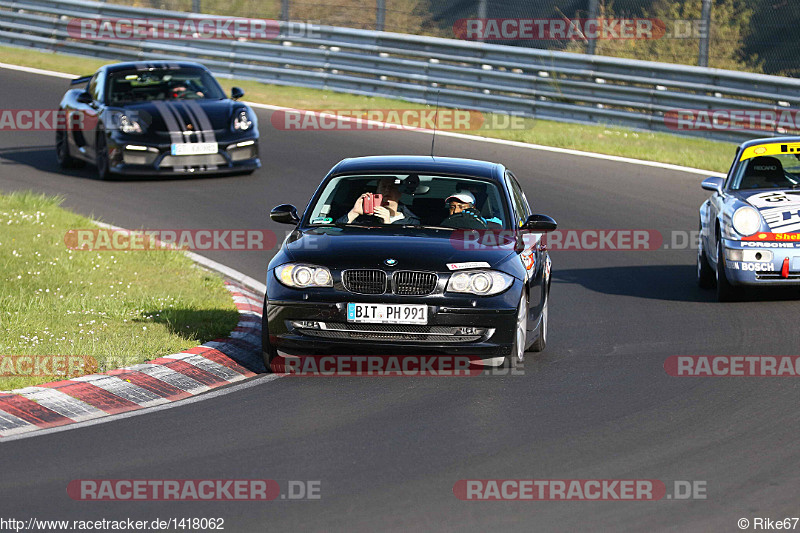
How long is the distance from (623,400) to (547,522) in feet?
8.62

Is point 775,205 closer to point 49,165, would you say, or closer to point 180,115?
point 180,115

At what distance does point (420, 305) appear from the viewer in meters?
8.34

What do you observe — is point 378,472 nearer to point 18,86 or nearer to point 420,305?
point 420,305

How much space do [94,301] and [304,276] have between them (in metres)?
2.79

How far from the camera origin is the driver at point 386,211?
9.33 metres

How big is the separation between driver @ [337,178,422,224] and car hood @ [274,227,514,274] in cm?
22

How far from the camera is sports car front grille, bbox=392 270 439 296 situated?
8383 millimetres

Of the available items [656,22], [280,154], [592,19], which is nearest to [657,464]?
[280,154]

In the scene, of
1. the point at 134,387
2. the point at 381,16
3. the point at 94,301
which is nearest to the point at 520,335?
the point at 134,387

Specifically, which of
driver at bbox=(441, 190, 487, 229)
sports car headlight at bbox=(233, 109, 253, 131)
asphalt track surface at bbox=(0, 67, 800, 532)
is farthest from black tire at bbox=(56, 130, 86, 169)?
driver at bbox=(441, 190, 487, 229)

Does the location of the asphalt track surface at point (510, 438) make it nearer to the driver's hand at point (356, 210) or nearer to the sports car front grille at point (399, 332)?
the sports car front grille at point (399, 332)

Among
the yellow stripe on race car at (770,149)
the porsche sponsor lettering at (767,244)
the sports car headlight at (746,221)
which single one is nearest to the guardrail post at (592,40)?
the yellow stripe on race car at (770,149)

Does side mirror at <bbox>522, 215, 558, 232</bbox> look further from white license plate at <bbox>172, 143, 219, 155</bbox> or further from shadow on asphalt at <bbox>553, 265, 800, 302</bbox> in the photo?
white license plate at <bbox>172, 143, 219, 155</bbox>

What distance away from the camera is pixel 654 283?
42.7 feet
